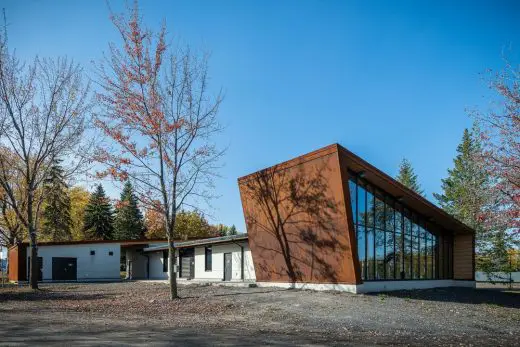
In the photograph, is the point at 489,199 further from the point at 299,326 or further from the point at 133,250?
the point at 133,250

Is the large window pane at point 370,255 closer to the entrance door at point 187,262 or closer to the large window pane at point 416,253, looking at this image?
the large window pane at point 416,253

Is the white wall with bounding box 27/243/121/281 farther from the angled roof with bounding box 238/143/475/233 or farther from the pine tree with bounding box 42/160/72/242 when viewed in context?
the angled roof with bounding box 238/143/475/233

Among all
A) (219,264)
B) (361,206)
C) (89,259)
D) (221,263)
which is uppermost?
(361,206)

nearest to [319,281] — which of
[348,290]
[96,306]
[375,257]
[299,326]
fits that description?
[348,290]

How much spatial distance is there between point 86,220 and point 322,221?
4548 cm

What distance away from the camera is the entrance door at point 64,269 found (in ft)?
132

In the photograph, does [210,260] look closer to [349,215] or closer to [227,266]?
[227,266]

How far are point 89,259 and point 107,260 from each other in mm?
1637

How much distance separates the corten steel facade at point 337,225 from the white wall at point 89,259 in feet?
75.0

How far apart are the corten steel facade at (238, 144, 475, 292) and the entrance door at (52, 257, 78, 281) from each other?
940 inches

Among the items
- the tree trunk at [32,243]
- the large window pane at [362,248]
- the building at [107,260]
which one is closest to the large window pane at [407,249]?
the large window pane at [362,248]

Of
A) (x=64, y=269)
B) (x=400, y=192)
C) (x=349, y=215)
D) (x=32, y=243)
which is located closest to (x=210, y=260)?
(x=32, y=243)

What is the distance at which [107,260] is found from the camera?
139 ft

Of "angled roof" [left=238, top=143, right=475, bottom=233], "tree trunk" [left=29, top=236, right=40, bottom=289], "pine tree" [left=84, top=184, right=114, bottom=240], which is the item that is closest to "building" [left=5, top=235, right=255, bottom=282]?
"tree trunk" [left=29, top=236, right=40, bottom=289]
